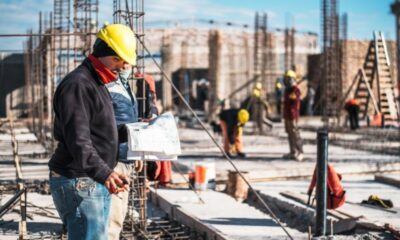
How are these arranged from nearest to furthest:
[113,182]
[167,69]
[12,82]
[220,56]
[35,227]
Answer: [113,182]
[35,227]
[220,56]
[12,82]
[167,69]

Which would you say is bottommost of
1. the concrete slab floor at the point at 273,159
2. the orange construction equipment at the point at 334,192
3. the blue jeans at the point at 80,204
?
the concrete slab floor at the point at 273,159

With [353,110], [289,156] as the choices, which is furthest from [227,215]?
[353,110]

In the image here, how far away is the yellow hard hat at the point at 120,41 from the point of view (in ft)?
11.1

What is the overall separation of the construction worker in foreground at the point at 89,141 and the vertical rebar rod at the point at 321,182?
2.52 metres

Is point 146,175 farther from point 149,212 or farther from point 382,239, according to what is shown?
point 382,239

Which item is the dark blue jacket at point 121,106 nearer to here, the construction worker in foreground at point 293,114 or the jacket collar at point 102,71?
the jacket collar at point 102,71

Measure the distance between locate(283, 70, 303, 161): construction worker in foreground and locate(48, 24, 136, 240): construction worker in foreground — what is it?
28.8 feet

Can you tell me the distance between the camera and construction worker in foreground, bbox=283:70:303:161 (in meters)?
11.9

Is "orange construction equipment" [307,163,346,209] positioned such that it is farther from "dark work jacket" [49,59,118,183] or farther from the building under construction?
"dark work jacket" [49,59,118,183]

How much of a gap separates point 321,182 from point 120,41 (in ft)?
9.14

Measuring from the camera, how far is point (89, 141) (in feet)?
10.3

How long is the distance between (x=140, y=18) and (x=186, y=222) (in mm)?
2383

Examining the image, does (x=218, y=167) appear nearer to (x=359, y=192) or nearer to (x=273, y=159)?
(x=273, y=159)

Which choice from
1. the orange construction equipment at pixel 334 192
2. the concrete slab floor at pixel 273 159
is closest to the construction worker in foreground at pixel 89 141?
the orange construction equipment at pixel 334 192
